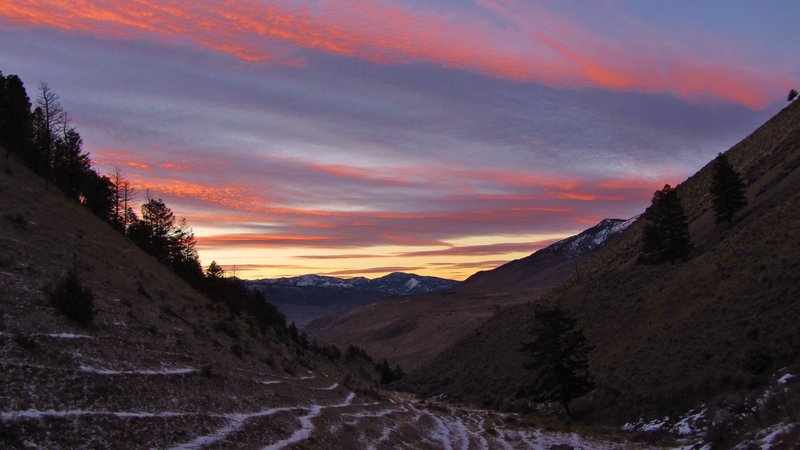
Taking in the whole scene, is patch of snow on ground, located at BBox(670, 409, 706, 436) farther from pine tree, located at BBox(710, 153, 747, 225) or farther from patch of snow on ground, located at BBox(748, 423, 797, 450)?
pine tree, located at BBox(710, 153, 747, 225)

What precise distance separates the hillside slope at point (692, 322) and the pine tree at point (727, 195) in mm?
1288

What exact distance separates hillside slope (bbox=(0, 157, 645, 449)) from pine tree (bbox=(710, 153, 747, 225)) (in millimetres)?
43509

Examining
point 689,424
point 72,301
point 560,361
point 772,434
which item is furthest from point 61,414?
point 560,361

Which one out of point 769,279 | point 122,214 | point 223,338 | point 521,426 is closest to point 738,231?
point 769,279

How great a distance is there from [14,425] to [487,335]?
240 ft

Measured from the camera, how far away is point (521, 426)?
35.8 meters

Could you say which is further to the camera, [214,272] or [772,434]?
[214,272]

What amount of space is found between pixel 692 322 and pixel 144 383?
39124mm

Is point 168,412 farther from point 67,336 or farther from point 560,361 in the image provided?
point 560,361

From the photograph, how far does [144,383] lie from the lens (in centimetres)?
→ 1633

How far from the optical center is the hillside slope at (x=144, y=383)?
12461 millimetres

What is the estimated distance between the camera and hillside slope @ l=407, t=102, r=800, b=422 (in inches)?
1264

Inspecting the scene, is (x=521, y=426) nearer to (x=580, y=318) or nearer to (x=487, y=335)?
(x=580, y=318)

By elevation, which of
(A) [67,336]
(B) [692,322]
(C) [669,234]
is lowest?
(B) [692,322]
